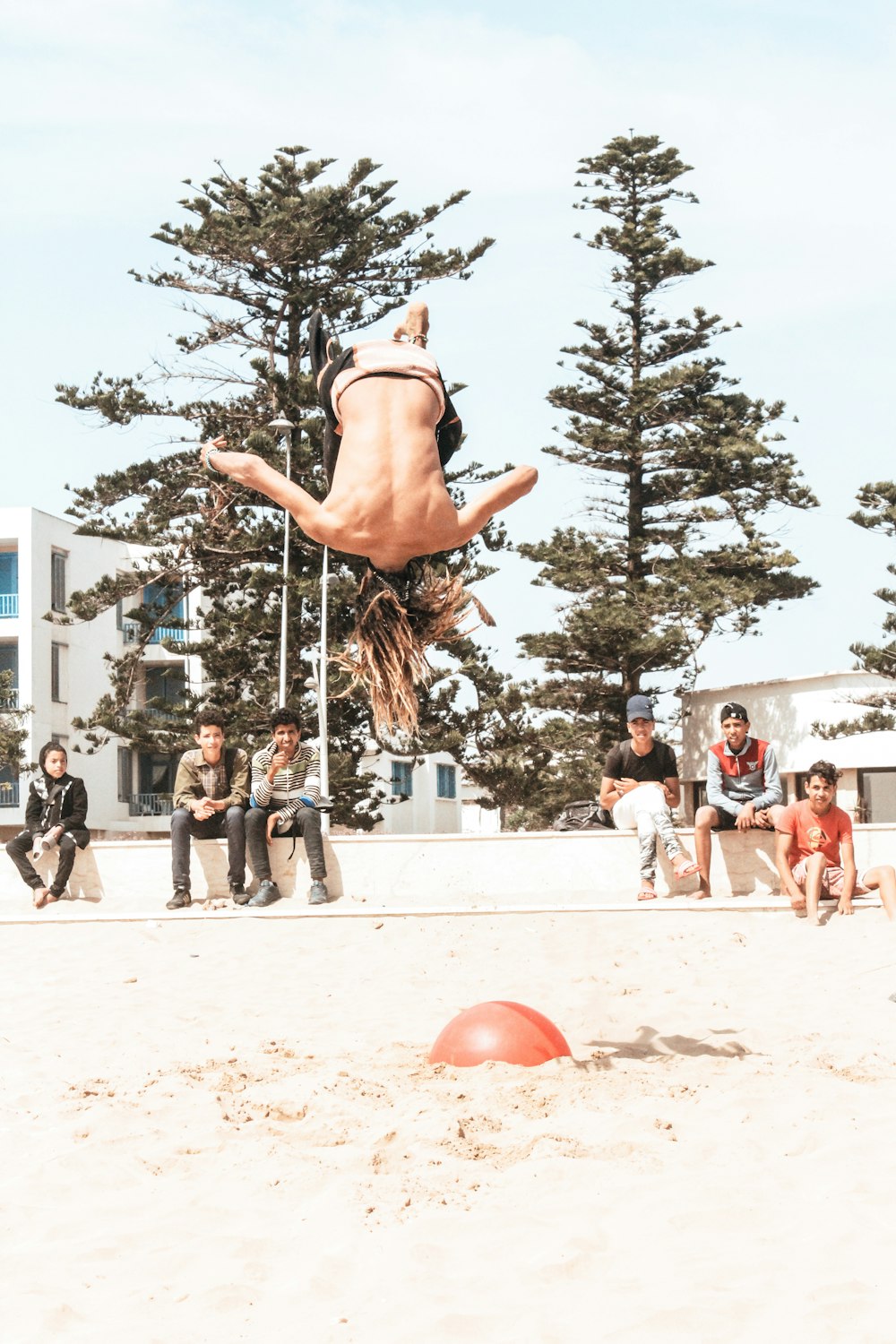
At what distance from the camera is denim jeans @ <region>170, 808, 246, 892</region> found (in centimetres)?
1091

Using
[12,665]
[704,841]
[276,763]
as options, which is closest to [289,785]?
[276,763]

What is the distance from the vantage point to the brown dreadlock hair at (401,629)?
5.86 metres

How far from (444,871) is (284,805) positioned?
1.60 meters

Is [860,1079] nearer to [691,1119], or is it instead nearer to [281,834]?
[691,1119]

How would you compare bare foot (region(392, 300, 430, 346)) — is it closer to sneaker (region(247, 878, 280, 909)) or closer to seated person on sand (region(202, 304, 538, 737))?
seated person on sand (region(202, 304, 538, 737))

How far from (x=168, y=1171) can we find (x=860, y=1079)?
3.05 metres

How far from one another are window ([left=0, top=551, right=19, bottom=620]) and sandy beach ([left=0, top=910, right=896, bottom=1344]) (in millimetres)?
28652

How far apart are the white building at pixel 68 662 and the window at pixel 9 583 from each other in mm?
23

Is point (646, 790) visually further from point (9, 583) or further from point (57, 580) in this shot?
point (57, 580)

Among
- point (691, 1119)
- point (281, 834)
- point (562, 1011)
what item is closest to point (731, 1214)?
point (691, 1119)

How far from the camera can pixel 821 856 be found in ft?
32.8

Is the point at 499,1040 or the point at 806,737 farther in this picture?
the point at 806,737

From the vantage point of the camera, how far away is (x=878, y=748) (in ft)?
86.8

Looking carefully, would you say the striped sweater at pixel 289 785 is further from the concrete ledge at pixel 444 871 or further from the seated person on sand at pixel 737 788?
the seated person on sand at pixel 737 788
